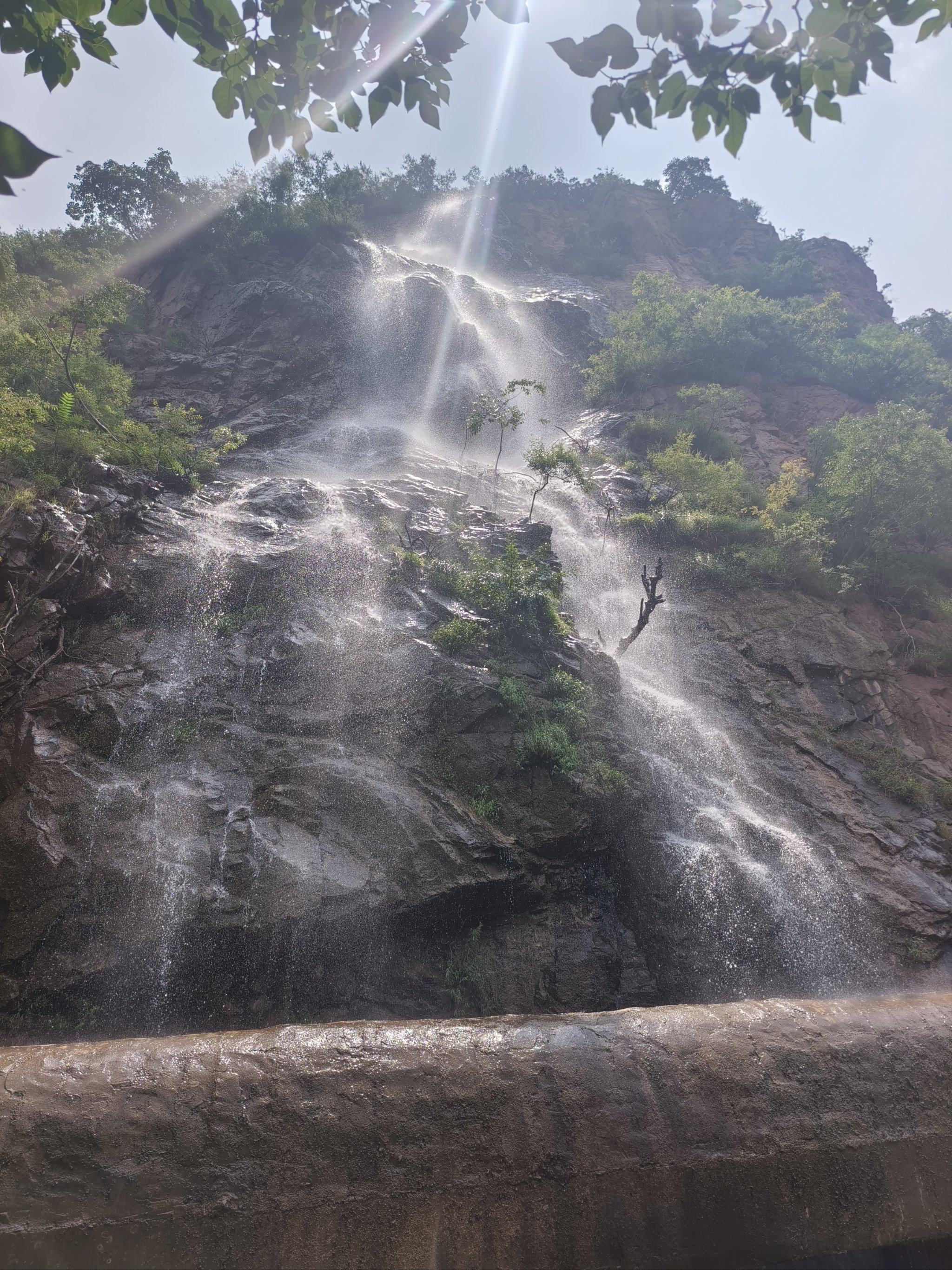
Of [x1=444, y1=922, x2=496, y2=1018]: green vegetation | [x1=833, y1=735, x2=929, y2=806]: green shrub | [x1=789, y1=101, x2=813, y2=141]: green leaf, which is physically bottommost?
[x1=444, y1=922, x2=496, y2=1018]: green vegetation

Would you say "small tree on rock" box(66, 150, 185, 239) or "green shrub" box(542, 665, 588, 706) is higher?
"small tree on rock" box(66, 150, 185, 239)

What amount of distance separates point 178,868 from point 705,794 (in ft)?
28.3

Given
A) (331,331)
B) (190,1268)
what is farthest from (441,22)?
(331,331)

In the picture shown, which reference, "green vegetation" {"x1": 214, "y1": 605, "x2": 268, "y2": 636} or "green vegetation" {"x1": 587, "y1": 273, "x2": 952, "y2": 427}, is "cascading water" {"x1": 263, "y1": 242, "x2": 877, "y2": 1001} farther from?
"green vegetation" {"x1": 587, "y1": 273, "x2": 952, "y2": 427}

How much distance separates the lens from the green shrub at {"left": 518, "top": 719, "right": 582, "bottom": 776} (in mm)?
10977

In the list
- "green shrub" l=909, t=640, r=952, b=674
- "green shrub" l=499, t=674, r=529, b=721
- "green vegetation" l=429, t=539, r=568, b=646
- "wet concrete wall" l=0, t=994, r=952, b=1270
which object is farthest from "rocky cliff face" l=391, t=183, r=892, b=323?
"wet concrete wall" l=0, t=994, r=952, b=1270

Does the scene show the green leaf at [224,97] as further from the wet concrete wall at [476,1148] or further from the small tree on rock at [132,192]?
the small tree on rock at [132,192]

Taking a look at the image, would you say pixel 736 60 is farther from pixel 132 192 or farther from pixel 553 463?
pixel 132 192

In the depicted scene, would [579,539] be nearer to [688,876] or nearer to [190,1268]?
[688,876]

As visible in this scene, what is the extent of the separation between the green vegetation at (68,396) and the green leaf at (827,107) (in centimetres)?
1154

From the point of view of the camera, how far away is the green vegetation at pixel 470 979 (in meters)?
8.43

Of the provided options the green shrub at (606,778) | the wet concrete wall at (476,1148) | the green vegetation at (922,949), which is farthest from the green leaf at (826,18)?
the green vegetation at (922,949)

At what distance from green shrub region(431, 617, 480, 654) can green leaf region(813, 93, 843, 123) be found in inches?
392

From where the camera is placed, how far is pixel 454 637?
12.6 m
